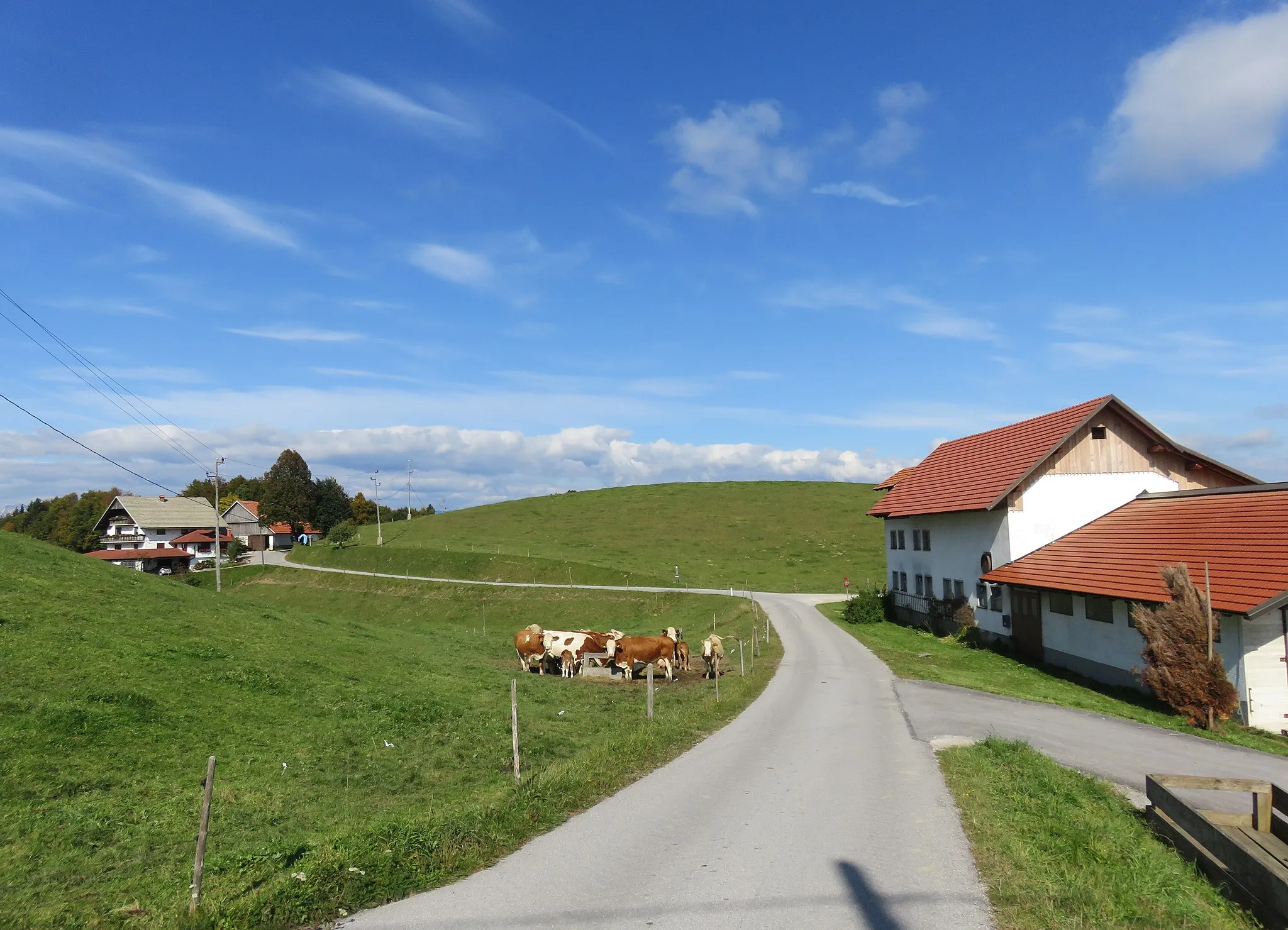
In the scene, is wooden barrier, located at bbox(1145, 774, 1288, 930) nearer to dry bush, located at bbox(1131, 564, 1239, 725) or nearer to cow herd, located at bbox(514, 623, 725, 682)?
dry bush, located at bbox(1131, 564, 1239, 725)

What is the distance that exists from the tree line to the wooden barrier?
93.0 metres

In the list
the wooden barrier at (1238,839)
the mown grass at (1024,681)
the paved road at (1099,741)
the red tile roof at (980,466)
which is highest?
the red tile roof at (980,466)

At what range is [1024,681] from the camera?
27.8m

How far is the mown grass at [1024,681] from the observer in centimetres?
2034

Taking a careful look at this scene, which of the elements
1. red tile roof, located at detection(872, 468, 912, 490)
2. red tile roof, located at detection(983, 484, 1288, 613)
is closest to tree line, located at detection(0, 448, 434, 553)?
red tile roof, located at detection(872, 468, 912, 490)

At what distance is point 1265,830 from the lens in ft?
29.7

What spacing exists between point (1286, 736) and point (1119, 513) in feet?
49.0

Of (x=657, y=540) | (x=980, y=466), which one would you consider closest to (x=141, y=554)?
(x=657, y=540)

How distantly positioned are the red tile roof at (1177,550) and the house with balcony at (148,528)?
10476 centimetres

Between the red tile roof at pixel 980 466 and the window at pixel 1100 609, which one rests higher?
the red tile roof at pixel 980 466

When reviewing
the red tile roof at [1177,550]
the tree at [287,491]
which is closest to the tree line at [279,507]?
the tree at [287,491]

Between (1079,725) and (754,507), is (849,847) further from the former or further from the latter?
(754,507)

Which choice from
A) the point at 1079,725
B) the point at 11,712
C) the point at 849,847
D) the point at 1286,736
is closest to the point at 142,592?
the point at 11,712

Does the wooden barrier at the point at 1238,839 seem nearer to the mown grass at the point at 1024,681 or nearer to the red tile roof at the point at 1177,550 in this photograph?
the mown grass at the point at 1024,681
